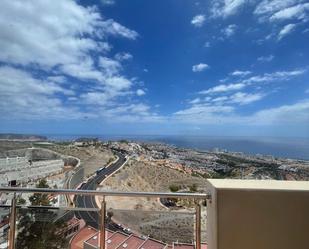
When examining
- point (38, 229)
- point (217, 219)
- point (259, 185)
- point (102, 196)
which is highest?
point (259, 185)

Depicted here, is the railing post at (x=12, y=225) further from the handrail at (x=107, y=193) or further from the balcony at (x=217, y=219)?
the handrail at (x=107, y=193)

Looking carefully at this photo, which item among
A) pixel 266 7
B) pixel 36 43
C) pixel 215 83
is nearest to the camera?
pixel 266 7

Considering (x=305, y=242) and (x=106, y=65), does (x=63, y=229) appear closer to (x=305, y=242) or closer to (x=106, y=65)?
(x=305, y=242)

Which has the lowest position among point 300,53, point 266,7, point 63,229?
point 63,229

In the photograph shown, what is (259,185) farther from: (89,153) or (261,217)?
(89,153)

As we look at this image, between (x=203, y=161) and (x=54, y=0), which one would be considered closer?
(x=203, y=161)

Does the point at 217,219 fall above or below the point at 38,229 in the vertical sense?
above

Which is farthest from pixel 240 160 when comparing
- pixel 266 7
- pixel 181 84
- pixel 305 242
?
pixel 181 84

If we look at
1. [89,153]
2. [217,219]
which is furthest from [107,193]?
[89,153]
